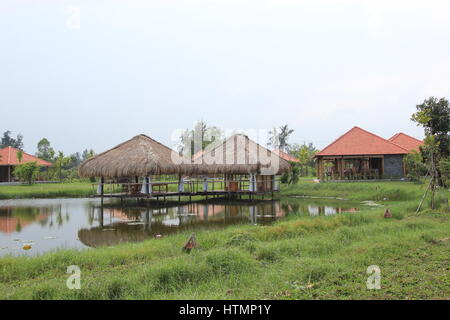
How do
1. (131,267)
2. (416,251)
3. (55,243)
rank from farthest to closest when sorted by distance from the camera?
(55,243)
(416,251)
(131,267)

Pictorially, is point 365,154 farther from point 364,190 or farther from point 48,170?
point 48,170

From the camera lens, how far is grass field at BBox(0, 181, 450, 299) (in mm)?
3934

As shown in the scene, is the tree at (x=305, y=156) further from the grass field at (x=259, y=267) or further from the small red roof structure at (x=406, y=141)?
the grass field at (x=259, y=267)

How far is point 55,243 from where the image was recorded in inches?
298

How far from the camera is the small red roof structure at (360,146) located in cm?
1994

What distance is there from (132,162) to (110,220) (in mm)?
4264

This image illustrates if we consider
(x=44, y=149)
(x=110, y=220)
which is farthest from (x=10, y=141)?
(x=110, y=220)

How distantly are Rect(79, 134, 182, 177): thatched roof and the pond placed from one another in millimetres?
1464

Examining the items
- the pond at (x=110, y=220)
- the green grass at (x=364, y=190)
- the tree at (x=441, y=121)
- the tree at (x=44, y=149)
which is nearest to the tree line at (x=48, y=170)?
the tree at (x=44, y=149)

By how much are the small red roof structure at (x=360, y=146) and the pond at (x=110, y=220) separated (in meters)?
7.17

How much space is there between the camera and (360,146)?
2078cm
